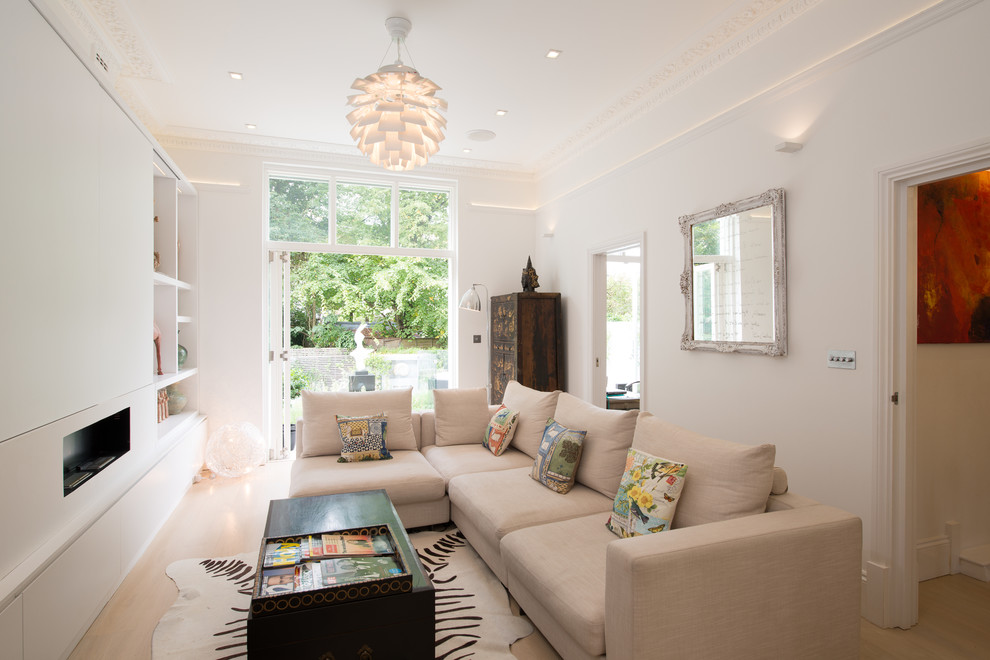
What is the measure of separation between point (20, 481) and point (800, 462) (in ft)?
11.5

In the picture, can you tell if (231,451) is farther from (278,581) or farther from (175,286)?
(278,581)

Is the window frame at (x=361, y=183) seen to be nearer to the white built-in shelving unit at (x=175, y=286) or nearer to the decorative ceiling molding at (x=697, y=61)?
the white built-in shelving unit at (x=175, y=286)

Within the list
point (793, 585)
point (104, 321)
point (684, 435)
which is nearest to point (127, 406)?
point (104, 321)

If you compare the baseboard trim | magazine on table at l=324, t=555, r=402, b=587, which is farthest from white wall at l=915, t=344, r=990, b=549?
magazine on table at l=324, t=555, r=402, b=587

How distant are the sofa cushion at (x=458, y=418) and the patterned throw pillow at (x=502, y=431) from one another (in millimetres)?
261

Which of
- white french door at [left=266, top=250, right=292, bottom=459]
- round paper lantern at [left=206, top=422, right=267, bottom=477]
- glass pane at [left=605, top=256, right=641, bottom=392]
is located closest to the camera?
round paper lantern at [left=206, top=422, right=267, bottom=477]

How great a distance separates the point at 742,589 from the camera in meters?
1.81

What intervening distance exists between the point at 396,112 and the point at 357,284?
3.03 meters

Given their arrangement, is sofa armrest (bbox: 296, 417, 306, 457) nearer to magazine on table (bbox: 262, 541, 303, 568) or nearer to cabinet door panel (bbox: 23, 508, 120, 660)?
cabinet door panel (bbox: 23, 508, 120, 660)

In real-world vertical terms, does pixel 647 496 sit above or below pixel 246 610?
above

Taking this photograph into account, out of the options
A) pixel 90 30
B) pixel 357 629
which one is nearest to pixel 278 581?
pixel 357 629

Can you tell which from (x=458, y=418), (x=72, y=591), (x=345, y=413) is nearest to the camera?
(x=72, y=591)

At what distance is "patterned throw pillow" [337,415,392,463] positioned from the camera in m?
3.74

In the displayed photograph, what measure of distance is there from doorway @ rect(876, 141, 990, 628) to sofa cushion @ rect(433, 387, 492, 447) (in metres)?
2.54
